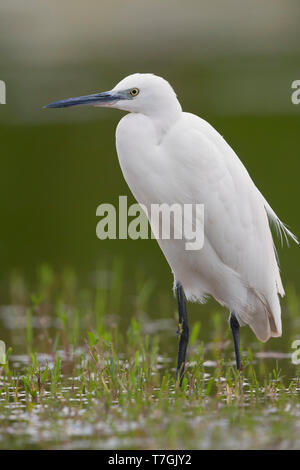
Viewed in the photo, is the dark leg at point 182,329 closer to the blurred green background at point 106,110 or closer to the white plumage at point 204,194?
the white plumage at point 204,194

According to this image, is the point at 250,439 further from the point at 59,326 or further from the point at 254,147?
the point at 254,147

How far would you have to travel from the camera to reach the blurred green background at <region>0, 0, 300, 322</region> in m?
11.5

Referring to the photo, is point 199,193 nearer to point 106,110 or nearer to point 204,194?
point 204,194

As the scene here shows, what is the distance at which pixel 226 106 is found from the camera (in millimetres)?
19422

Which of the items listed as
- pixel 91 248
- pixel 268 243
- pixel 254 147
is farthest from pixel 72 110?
pixel 268 243

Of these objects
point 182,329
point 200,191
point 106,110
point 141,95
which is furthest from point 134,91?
point 106,110

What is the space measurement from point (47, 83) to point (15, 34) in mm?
7210

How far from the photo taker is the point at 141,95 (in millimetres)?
5539

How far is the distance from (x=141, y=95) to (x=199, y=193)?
0.61 m

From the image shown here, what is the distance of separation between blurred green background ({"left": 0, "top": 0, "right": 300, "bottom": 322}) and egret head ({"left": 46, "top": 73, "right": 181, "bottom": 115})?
12.0 feet

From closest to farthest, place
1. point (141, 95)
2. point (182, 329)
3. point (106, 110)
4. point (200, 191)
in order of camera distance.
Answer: point (141, 95), point (200, 191), point (182, 329), point (106, 110)

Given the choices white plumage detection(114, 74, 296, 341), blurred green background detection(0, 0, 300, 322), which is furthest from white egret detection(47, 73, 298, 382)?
blurred green background detection(0, 0, 300, 322)

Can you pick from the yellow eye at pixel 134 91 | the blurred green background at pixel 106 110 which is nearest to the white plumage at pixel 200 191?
the yellow eye at pixel 134 91

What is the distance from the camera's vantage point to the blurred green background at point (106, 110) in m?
11.5
